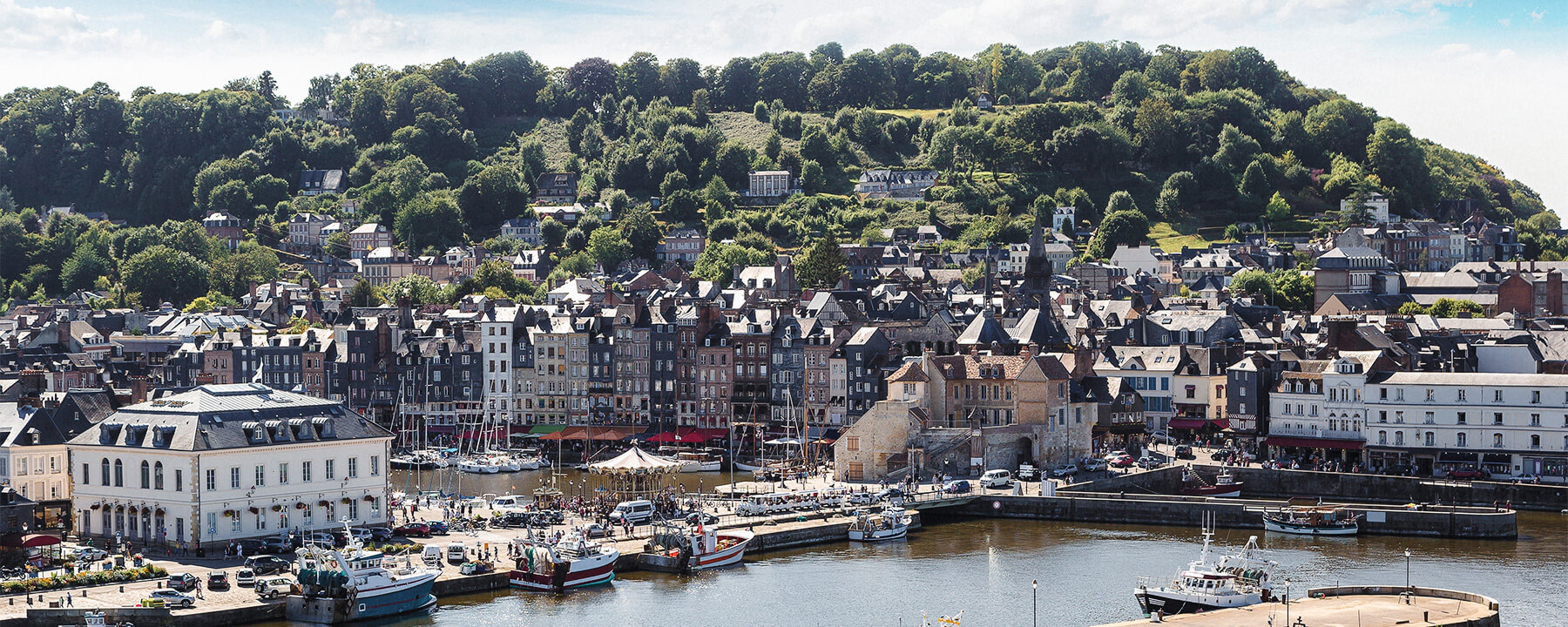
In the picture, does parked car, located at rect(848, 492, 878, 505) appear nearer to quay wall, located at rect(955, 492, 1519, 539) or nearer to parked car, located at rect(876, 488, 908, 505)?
parked car, located at rect(876, 488, 908, 505)

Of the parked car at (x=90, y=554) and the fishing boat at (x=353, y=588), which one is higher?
the parked car at (x=90, y=554)

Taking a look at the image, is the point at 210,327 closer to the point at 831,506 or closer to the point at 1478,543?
the point at 831,506

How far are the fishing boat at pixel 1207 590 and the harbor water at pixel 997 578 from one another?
3.51 ft

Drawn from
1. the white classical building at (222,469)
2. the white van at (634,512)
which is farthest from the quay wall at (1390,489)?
the white classical building at (222,469)

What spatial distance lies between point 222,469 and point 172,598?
914 cm

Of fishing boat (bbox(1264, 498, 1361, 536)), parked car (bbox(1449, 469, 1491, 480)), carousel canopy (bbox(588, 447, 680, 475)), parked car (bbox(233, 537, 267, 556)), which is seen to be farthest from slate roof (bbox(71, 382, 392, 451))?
→ parked car (bbox(1449, 469, 1491, 480))

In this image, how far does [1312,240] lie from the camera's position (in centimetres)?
17150

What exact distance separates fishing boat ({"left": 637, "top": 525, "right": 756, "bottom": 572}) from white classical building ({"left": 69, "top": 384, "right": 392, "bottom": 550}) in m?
9.11

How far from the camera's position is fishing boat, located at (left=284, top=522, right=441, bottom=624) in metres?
54.3

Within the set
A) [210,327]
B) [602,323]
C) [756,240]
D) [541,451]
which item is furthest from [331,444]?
[756,240]

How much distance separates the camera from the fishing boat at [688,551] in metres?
63.9

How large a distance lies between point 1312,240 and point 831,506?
105308 millimetres

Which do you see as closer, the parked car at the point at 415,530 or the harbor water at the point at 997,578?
the harbor water at the point at 997,578

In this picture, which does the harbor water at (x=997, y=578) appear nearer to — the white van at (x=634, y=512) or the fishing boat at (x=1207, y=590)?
the fishing boat at (x=1207, y=590)
